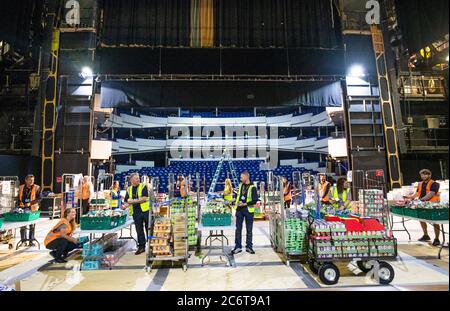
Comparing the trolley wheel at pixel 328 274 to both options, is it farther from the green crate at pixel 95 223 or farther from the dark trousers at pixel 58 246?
the dark trousers at pixel 58 246

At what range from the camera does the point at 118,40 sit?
8.38 metres

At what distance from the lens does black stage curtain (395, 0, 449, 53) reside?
1878mm

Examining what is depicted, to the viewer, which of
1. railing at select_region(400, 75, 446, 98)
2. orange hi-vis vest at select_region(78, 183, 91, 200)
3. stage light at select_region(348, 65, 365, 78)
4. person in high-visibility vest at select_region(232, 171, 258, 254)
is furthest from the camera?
railing at select_region(400, 75, 446, 98)

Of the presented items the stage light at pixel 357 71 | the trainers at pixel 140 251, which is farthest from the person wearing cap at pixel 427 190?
the stage light at pixel 357 71

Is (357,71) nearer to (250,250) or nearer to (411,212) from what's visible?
(411,212)

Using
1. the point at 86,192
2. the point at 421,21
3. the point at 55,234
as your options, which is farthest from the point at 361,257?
the point at 86,192

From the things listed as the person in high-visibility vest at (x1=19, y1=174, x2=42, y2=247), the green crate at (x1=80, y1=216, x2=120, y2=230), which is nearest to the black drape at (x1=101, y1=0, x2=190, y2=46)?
the person in high-visibility vest at (x1=19, y1=174, x2=42, y2=247)

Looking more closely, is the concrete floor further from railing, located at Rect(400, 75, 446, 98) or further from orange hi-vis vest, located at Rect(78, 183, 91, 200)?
railing, located at Rect(400, 75, 446, 98)

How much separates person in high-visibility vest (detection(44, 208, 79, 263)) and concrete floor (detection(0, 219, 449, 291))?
0.65ft

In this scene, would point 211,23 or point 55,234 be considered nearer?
point 55,234

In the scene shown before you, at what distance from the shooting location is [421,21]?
2.45 meters

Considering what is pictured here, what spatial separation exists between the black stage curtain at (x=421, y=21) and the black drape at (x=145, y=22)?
6.74 m

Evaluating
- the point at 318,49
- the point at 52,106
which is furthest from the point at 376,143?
the point at 52,106

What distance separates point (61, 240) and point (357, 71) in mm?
9893
